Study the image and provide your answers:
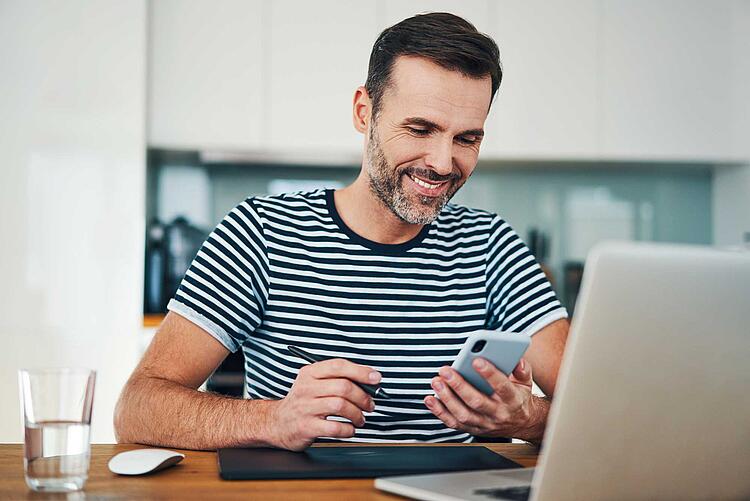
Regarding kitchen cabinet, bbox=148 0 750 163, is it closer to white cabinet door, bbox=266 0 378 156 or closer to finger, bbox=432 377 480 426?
white cabinet door, bbox=266 0 378 156

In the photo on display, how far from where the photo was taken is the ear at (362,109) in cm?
160

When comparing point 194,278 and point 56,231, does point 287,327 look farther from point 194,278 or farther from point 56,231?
point 56,231

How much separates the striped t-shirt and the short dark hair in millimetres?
282

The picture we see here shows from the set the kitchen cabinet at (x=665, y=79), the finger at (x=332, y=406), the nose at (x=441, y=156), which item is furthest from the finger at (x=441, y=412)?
the kitchen cabinet at (x=665, y=79)

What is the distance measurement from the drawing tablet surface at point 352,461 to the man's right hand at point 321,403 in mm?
28

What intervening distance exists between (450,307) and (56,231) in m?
1.98

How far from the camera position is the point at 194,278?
1393mm

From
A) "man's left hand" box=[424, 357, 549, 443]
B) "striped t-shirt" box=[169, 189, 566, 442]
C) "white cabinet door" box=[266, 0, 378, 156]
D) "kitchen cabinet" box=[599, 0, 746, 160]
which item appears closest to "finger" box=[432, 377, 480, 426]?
"man's left hand" box=[424, 357, 549, 443]

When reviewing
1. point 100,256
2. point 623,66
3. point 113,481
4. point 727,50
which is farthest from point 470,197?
point 113,481

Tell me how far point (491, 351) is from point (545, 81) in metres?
2.72

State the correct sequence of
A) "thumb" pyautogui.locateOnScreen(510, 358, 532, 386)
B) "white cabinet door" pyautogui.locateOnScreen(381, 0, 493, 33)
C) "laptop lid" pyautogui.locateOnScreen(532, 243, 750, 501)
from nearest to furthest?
1. "laptop lid" pyautogui.locateOnScreen(532, 243, 750, 501)
2. "thumb" pyautogui.locateOnScreen(510, 358, 532, 386)
3. "white cabinet door" pyautogui.locateOnScreen(381, 0, 493, 33)

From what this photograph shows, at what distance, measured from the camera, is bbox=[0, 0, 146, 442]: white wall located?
2943 millimetres

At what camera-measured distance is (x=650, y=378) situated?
0.67m

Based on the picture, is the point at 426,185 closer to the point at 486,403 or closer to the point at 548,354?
the point at 548,354
